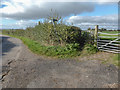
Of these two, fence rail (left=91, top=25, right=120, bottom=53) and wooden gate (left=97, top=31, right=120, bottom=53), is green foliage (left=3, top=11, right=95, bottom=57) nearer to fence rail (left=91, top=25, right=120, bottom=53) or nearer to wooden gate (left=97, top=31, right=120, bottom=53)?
fence rail (left=91, top=25, right=120, bottom=53)

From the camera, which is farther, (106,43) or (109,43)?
(106,43)

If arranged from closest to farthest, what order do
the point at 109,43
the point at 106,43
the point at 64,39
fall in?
the point at 109,43
the point at 106,43
the point at 64,39

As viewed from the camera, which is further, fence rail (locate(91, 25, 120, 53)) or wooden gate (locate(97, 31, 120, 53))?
fence rail (locate(91, 25, 120, 53))

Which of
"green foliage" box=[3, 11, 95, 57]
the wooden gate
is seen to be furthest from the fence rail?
"green foliage" box=[3, 11, 95, 57]

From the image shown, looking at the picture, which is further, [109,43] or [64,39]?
[64,39]

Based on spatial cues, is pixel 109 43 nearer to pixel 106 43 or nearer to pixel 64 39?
pixel 106 43

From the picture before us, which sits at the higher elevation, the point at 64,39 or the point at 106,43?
the point at 64,39

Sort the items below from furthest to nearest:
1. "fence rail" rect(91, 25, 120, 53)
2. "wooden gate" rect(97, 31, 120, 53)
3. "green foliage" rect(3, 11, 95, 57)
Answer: "green foliage" rect(3, 11, 95, 57)
"fence rail" rect(91, 25, 120, 53)
"wooden gate" rect(97, 31, 120, 53)

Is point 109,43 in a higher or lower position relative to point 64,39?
lower

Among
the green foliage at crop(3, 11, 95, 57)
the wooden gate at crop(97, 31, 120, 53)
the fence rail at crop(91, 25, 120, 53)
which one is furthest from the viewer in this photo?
the green foliage at crop(3, 11, 95, 57)

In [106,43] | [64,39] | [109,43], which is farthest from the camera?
[64,39]

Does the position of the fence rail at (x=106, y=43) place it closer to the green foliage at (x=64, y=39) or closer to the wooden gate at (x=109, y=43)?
the wooden gate at (x=109, y=43)

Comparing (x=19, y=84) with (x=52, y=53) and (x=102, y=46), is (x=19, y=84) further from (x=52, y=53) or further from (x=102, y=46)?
(x=102, y=46)

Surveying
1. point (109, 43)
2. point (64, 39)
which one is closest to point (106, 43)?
point (109, 43)
